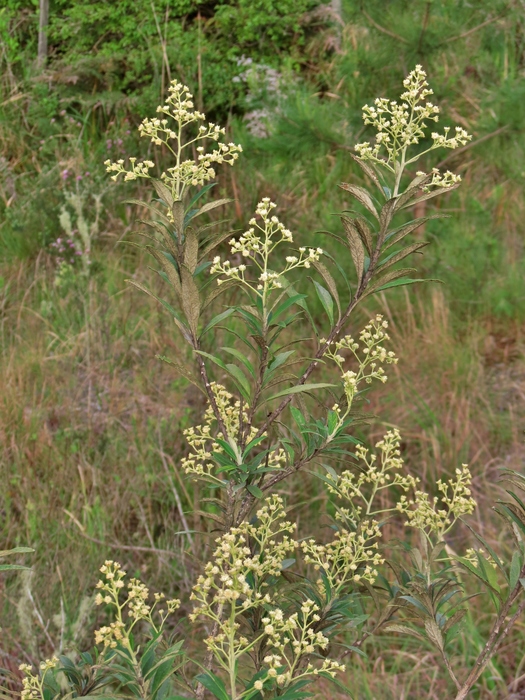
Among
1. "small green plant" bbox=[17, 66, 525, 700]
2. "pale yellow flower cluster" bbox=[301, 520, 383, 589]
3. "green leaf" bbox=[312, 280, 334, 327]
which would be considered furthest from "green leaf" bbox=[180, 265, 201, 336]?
"pale yellow flower cluster" bbox=[301, 520, 383, 589]

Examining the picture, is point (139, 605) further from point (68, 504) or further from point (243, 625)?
point (68, 504)

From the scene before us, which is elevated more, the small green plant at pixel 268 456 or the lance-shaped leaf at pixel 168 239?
the lance-shaped leaf at pixel 168 239

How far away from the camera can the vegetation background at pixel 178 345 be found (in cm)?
207

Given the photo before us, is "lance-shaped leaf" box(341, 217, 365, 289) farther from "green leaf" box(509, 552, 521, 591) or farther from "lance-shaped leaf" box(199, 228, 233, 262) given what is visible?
"green leaf" box(509, 552, 521, 591)

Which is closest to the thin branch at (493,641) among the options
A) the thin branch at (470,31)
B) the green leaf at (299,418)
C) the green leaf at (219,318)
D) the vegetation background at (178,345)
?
the green leaf at (299,418)

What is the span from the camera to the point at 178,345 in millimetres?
2734

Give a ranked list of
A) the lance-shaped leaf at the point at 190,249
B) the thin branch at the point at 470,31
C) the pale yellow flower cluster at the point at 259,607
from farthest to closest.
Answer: the thin branch at the point at 470,31, the lance-shaped leaf at the point at 190,249, the pale yellow flower cluster at the point at 259,607

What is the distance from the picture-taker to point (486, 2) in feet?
9.58

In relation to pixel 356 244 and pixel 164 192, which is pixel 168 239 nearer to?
pixel 164 192

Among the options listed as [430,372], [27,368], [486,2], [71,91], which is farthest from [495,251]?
[71,91]

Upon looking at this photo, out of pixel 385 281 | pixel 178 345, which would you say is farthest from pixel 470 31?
pixel 385 281

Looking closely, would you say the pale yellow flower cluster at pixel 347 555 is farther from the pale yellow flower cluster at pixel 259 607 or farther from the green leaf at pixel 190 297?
the green leaf at pixel 190 297

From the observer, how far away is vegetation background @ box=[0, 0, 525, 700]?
6.79ft

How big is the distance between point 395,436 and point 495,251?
2.40 meters
